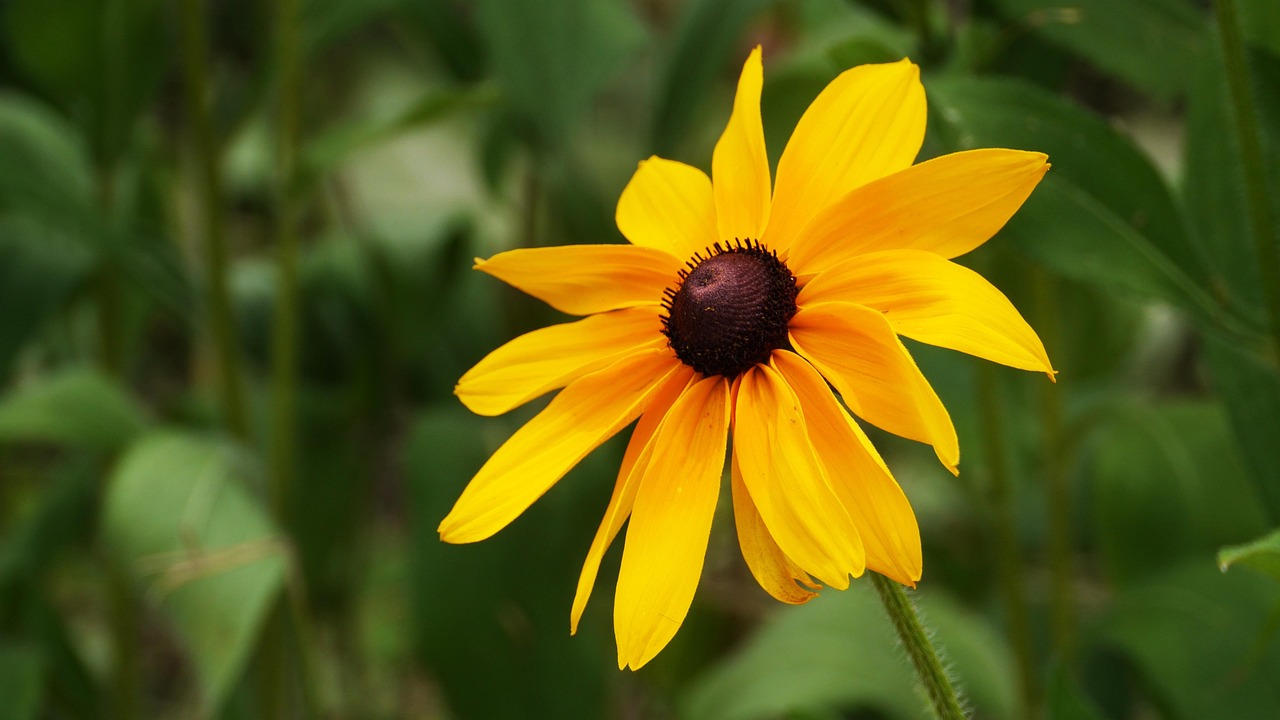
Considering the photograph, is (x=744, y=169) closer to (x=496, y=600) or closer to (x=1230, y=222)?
(x=1230, y=222)

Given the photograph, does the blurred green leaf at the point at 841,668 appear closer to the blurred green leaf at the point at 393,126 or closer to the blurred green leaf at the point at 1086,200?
the blurred green leaf at the point at 1086,200

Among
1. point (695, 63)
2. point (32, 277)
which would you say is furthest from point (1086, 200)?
point (32, 277)

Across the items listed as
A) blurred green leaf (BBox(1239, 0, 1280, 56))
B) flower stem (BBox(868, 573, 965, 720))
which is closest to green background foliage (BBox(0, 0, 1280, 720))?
blurred green leaf (BBox(1239, 0, 1280, 56))

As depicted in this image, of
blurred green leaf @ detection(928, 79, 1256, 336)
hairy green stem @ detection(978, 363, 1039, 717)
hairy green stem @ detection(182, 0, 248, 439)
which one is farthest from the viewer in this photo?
hairy green stem @ detection(182, 0, 248, 439)

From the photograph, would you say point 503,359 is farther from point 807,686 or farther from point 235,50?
point 235,50

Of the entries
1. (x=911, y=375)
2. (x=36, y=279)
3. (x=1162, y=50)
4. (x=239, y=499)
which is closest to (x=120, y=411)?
(x=239, y=499)

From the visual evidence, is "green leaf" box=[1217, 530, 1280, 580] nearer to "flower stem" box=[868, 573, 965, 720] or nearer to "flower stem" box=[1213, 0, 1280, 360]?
"flower stem" box=[868, 573, 965, 720]

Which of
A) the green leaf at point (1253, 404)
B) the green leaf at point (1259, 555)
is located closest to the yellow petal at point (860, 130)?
the green leaf at point (1259, 555)
